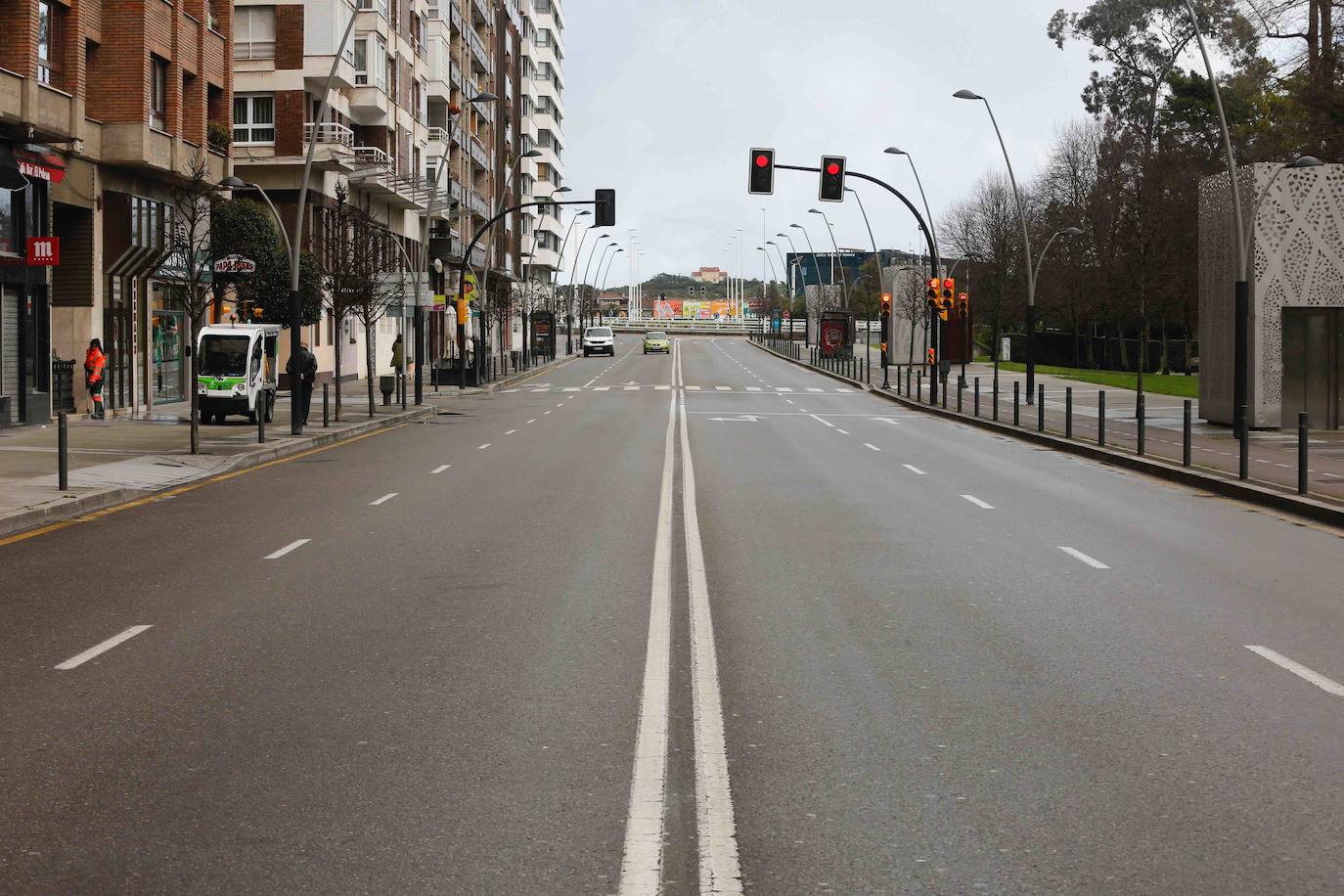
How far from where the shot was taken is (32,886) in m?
4.80

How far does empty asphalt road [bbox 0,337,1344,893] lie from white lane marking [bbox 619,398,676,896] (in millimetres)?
24

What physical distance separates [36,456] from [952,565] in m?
16.0

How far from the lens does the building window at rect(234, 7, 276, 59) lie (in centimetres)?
5419

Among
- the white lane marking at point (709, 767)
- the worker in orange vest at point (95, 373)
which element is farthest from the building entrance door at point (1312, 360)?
the white lane marking at point (709, 767)

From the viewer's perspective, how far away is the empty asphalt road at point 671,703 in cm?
514

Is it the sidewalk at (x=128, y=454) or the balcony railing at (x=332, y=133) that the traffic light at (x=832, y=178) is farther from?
the balcony railing at (x=332, y=133)

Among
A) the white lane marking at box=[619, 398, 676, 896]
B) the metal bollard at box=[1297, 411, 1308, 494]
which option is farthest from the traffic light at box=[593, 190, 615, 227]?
the white lane marking at box=[619, 398, 676, 896]

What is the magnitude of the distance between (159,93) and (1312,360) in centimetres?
2698

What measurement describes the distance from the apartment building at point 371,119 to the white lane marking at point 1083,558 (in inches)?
974

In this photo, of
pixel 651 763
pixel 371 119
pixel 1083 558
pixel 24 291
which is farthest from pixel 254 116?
pixel 651 763

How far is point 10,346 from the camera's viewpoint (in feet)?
103

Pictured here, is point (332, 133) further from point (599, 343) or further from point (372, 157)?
point (599, 343)

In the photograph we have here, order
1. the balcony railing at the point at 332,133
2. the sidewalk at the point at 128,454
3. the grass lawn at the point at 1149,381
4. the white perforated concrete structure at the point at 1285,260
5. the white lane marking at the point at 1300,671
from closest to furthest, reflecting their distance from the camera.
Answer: the white lane marking at the point at 1300,671, the sidewalk at the point at 128,454, the white perforated concrete structure at the point at 1285,260, the balcony railing at the point at 332,133, the grass lawn at the point at 1149,381

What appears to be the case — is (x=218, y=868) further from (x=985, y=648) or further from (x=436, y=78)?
(x=436, y=78)
